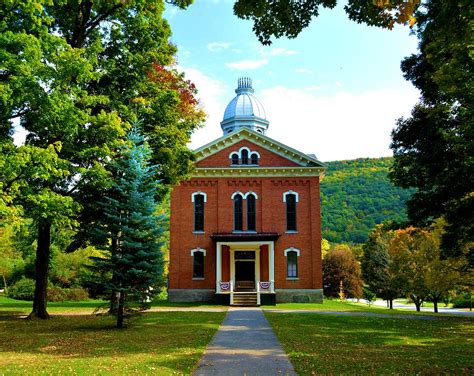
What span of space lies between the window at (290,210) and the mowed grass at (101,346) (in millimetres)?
14807

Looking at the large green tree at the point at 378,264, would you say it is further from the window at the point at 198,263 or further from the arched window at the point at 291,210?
the window at the point at 198,263

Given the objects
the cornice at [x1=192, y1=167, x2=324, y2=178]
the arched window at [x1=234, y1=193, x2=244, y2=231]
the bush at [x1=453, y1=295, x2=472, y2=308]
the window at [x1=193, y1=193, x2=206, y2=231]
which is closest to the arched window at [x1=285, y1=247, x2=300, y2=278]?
the arched window at [x1=234, y1=193, x2=244, y2=231]

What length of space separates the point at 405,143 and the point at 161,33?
12387 mm

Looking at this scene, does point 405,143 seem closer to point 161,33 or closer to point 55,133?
point 161,33

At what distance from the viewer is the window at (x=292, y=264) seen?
31.9 metres

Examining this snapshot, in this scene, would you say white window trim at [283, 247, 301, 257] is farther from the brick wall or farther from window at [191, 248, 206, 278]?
window at [191, 248, 206, 278]

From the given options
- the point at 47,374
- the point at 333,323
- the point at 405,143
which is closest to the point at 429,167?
the point at 405,143

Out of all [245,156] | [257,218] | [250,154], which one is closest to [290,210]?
[257,218]

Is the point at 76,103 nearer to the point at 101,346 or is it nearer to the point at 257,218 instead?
the point at 101,346

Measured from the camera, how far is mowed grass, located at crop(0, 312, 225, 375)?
9.02m

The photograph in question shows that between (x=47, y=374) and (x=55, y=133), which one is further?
(x=55, y=133)

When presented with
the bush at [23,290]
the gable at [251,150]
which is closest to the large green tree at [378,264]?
the gable at [251,150]

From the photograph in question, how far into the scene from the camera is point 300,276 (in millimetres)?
31641

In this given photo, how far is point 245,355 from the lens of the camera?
10453mm
